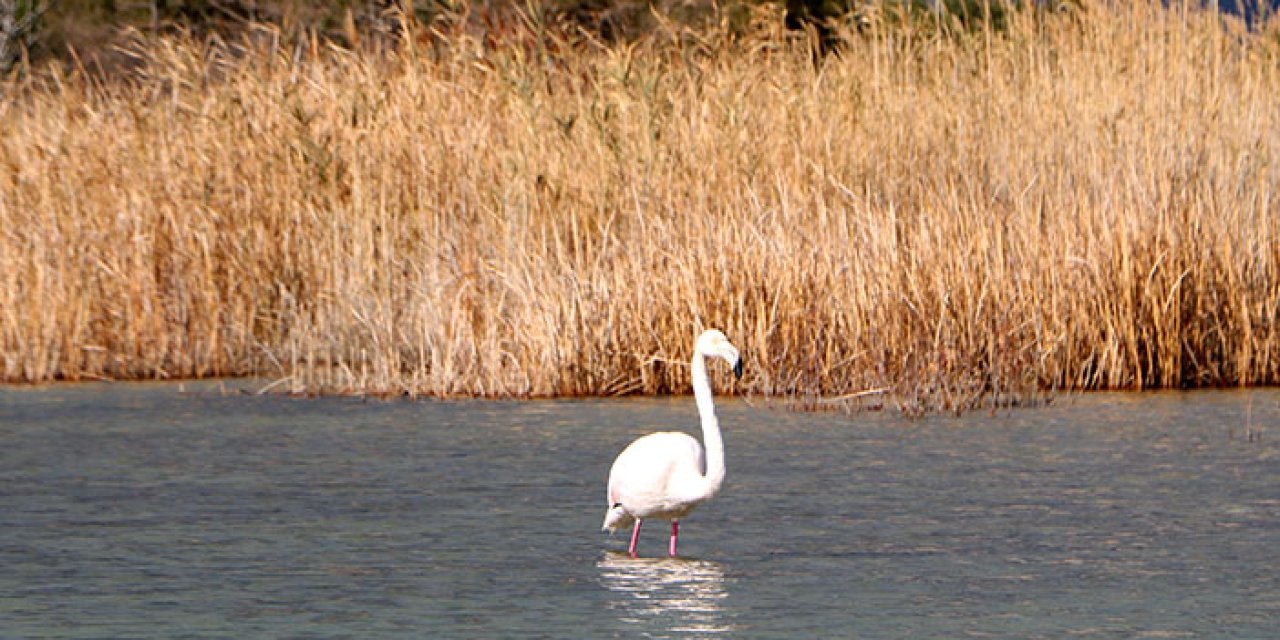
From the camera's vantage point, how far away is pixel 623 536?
7098mm

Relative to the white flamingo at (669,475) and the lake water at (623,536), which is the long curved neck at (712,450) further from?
the lake water at (623,536)

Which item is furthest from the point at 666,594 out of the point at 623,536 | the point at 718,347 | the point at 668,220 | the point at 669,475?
the point at 668,220

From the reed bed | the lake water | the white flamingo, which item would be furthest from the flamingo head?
the reed bed

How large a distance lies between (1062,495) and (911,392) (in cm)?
262

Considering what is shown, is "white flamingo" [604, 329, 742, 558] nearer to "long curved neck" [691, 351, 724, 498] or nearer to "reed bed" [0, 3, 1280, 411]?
"long curved neck" [691, 351, 724, 498]

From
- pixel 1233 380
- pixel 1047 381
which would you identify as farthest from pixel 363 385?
pixel 1233 380

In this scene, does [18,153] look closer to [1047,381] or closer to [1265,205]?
[1047,381]

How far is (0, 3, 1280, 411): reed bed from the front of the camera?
11.0 metres

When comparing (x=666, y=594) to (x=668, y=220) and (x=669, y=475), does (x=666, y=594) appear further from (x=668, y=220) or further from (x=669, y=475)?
(x=668, y=220)

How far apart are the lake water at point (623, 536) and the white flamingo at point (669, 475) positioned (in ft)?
0.53

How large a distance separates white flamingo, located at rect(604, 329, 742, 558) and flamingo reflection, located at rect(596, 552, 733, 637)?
0.52 feet

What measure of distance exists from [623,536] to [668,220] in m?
4.75

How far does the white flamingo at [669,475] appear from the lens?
6324 mm

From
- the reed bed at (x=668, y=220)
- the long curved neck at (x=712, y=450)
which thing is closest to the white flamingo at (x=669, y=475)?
the long curved neck at (x=712, y=450)
